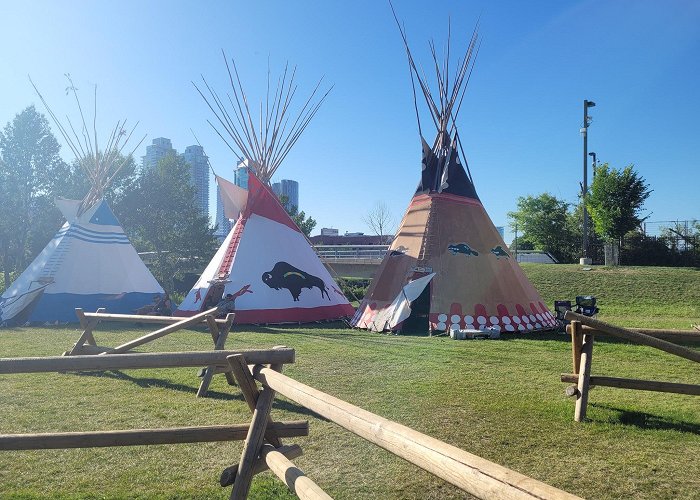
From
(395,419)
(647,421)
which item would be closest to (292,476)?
(395,419)

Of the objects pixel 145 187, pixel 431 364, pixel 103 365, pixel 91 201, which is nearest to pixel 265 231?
pixel 91 201

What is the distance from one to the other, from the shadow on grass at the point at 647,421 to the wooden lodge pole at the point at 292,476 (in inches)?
133

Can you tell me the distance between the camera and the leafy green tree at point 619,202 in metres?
22.8

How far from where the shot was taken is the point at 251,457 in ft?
9.21

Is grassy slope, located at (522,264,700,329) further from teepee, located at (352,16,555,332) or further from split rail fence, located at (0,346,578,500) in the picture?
split rail fence, located at (0,346,578,500)

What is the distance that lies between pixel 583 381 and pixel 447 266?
6.41 meters

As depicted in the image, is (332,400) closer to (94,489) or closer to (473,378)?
(94,489)

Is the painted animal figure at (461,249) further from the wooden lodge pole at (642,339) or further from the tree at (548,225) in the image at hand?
the tree at (548,225)

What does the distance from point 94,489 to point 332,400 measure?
76.1 inches

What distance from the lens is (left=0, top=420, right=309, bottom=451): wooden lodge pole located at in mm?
2965

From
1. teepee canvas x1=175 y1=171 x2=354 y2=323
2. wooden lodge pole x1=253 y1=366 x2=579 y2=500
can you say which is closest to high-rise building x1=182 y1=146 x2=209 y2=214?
teepee canvas x1=175 y1=171 x2=354 y2=323

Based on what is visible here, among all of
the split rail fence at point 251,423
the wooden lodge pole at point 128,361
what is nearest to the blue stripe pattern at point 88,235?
the split rail fence at point 251,423

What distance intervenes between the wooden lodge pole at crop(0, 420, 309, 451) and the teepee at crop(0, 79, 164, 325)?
1233cm

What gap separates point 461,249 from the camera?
37.3 ft
